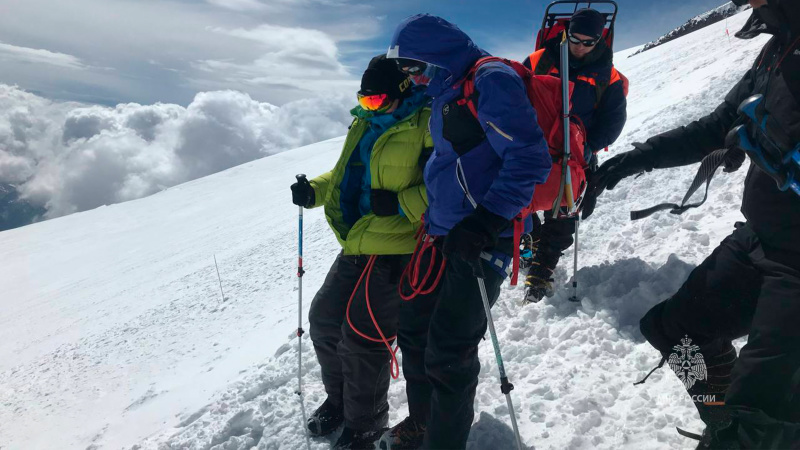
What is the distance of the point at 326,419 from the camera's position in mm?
3633

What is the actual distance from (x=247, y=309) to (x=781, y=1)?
26.3 feet

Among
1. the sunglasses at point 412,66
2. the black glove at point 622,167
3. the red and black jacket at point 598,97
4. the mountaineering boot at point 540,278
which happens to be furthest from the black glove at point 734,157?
the mountaineering boot at point 540,278

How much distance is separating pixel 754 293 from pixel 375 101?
2.45m

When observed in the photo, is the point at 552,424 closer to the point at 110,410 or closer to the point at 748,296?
the point at 748,296

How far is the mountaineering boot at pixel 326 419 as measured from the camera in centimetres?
358

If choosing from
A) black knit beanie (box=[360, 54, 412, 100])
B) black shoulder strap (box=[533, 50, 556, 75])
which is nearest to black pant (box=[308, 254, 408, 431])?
black knit beanie (box=[360, 54, 412, 100])

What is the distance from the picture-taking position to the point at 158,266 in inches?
630

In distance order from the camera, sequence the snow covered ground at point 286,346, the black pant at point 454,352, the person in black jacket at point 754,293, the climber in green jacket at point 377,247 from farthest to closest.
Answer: the climber in green jacket at point 377,247
the snow covered ground at point 286,346
the black pant at point 454,352
the person in black jacket at point 754,293

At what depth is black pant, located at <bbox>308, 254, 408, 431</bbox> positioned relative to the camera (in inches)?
131

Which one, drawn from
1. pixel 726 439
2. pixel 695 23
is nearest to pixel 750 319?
pixel 726 439

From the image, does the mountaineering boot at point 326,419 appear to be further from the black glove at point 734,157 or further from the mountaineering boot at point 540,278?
the black glove at point 734,157

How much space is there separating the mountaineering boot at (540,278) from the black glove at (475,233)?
213 centimetres

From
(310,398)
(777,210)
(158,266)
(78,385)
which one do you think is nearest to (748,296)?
(777,210)

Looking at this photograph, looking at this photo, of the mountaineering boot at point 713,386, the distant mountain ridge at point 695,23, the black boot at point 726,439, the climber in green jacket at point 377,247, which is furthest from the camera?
the distant mountain ridge at point 695,23
